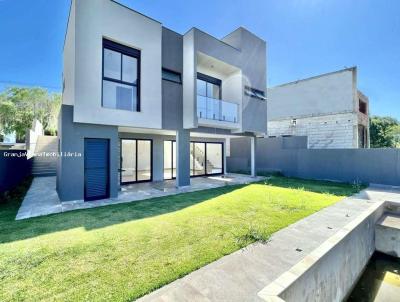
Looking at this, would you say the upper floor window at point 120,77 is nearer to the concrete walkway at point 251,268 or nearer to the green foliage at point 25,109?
the concrete walkway at point 251,268

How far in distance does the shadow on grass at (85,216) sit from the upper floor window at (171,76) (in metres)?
5.13

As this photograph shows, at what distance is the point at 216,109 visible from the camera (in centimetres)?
1029

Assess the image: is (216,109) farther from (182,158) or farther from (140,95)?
(140,95)

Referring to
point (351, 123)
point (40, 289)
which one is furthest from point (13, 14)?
point (351, 123)

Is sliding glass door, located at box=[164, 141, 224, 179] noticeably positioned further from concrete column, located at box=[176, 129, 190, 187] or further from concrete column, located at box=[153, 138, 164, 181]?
concrete column, located at box=[176, 129, 190, 187]

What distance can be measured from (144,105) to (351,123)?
14.9 m

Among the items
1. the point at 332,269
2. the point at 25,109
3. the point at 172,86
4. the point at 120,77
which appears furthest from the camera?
the point at 25,109

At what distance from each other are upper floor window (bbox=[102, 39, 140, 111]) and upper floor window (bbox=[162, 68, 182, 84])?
1.21 metres

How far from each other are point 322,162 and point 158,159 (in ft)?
31.9

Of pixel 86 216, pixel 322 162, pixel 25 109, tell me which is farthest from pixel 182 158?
pixel 25 109

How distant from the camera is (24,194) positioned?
328 inches

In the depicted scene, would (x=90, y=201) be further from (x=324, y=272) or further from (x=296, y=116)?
(x=296, y=116)

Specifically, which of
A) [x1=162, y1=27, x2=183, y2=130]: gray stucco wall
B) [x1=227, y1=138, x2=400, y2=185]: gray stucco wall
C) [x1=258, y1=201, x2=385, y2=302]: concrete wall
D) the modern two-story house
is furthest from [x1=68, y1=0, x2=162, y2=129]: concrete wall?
[x1=227, y1=138, x2=400, y2=185]: gray stucco wall

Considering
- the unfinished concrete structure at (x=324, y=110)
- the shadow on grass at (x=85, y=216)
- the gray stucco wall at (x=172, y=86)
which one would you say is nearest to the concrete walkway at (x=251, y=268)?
the shadow on grass at (x=85, y=216)
